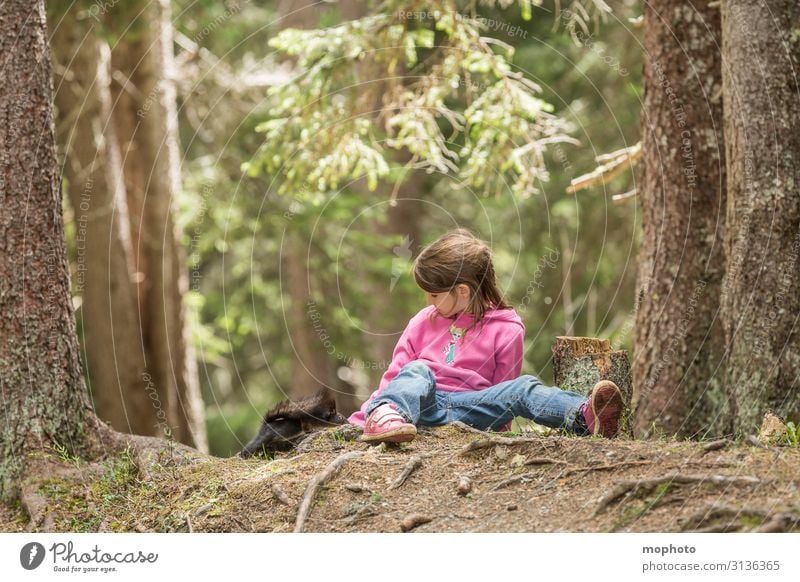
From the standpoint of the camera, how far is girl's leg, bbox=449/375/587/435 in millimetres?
4625

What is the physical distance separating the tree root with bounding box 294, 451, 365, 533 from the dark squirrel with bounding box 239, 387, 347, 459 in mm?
669

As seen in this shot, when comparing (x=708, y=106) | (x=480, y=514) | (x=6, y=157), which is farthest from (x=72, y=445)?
(x=708, y=106)

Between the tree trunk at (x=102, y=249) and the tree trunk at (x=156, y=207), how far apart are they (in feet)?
0.86

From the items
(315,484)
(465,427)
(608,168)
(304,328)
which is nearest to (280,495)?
(315,484)

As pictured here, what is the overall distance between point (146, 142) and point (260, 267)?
3.53 m

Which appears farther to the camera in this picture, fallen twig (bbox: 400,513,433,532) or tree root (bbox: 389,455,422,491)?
tree root (bbox: 389,455,422,491)

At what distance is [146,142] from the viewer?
10125mm

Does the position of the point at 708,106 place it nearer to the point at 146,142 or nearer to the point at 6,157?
the point at 6,157

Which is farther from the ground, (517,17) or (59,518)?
(517,17)

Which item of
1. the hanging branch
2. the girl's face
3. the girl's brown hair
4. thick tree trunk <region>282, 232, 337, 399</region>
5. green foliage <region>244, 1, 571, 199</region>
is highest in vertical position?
green foliage <region>244, 1, 571, 199</region>

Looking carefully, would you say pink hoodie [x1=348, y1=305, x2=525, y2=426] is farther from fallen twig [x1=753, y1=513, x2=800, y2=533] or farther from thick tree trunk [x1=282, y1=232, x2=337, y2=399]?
thick tree trunk [x1=282, y1=232, x2=337, y2=399]

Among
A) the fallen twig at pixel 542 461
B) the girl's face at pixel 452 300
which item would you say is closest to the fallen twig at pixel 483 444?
the fallen twig at pixel 542 461

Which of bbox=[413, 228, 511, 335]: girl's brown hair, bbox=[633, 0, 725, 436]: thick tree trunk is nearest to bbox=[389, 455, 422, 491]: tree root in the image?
bbox=[413, 228, 511, 335]: girl's brown hair

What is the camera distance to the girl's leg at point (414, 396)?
15.2 feet
